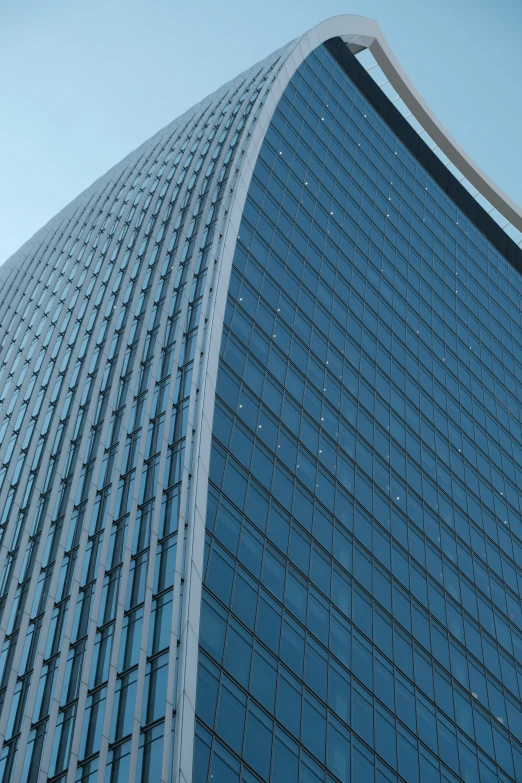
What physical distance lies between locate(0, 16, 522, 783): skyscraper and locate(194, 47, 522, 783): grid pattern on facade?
160 millimetres

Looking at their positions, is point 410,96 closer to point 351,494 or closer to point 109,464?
point 351,494

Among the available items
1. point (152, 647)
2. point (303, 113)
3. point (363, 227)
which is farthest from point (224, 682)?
point (303, 113)

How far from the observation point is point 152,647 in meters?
37.2

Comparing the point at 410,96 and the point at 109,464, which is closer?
the point at 109,464

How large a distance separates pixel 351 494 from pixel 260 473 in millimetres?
7968

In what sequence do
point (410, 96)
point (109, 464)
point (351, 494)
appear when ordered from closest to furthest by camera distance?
point (109, 464) < point (351, 494) < point (410, 96)

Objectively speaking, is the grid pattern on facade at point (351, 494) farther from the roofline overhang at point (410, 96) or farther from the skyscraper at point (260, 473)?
the roofline overhang at point (410, 96)

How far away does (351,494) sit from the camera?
5341 centimetres

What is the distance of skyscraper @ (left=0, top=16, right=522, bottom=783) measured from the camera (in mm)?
38406

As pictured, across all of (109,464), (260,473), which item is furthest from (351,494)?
(109,464)

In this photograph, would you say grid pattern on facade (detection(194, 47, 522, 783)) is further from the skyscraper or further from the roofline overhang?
the roofline overhang

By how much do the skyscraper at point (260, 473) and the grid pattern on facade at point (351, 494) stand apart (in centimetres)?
16

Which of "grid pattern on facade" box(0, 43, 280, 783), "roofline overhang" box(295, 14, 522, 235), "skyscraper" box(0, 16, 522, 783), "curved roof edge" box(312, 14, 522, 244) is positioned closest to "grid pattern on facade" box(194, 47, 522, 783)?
"skyscraper" box(0, 16, 522, 783)

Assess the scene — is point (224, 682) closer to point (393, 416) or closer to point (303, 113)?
point (393, 416)
